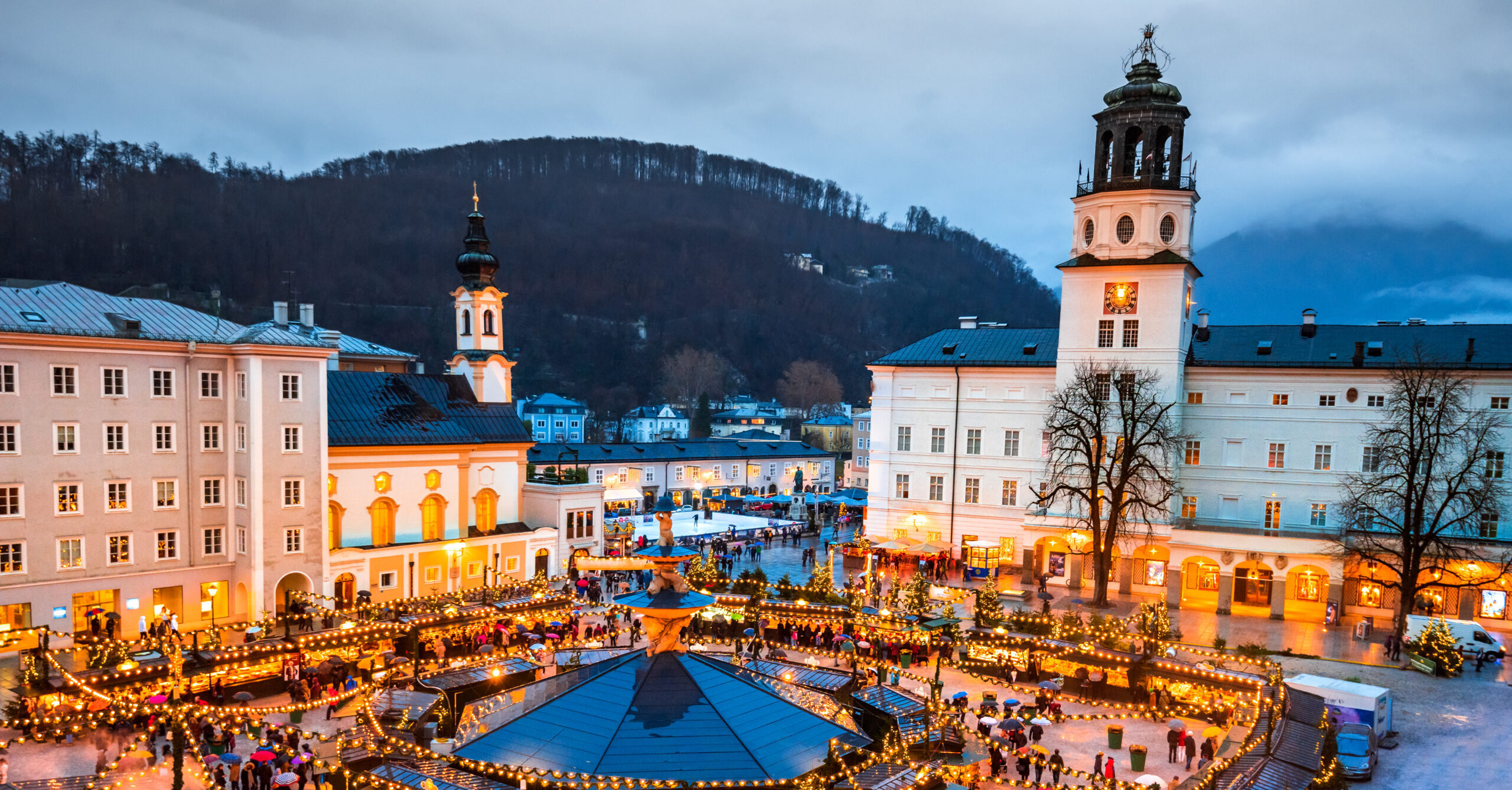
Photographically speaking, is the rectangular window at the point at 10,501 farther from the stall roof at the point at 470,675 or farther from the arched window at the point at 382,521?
the stall roof at the point at 470,675

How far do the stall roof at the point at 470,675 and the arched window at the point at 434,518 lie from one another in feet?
51.5

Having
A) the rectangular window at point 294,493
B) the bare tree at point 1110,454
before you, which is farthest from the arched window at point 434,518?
the bare tree at point 1110,454

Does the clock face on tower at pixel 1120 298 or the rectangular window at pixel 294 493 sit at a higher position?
the clock face on tower at pixel 1120 298

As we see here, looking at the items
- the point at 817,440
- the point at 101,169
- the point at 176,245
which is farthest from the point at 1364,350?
the point at 101,169

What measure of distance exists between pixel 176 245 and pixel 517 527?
3430 inches

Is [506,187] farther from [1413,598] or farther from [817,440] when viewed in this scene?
[1413,598]

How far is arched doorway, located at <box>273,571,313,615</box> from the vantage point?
103ft

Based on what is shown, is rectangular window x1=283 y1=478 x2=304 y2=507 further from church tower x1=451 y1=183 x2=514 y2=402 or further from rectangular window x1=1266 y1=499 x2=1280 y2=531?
rectangular window x1=1266 y1=499 x2=1280 y2=531

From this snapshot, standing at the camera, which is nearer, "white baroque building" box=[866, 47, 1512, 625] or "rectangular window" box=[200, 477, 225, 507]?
"rectangular window" box=[200, 477, 225, 507]

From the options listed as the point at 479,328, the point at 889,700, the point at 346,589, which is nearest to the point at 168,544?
the point at 346,589

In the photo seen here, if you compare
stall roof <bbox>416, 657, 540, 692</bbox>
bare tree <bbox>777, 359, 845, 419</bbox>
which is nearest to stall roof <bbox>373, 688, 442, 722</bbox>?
stall roof <bbox>416, 657, 540, 692</bbox>

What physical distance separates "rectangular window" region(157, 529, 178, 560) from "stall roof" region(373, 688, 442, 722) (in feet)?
43.5

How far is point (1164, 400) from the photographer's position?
3878 centimetres

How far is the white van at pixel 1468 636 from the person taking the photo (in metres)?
29.3
